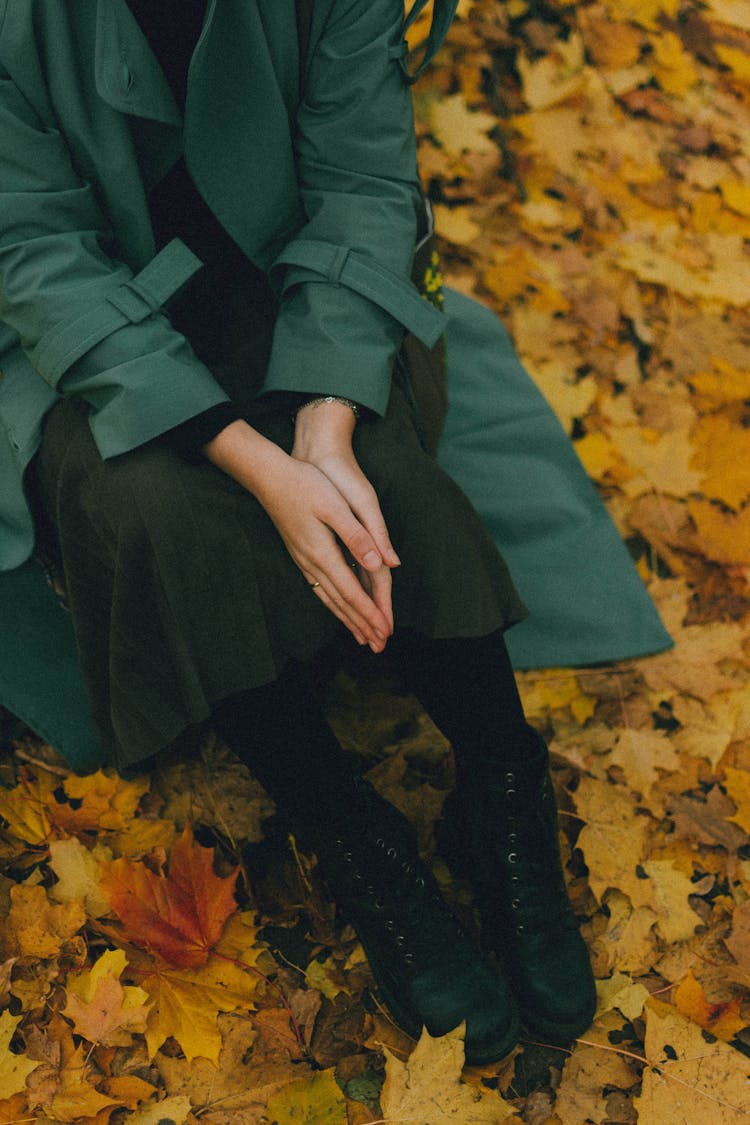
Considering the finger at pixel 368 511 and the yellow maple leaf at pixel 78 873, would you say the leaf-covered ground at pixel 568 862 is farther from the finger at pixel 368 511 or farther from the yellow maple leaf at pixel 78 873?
the finger at pixel 368 511

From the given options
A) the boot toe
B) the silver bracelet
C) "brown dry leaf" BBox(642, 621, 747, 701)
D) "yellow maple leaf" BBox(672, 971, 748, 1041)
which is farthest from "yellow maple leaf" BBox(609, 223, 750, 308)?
the boot toe

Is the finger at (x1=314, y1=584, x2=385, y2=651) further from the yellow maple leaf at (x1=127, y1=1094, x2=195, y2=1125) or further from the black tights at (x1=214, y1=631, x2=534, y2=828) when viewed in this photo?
the yellow maple leaf at (x1=127, y1=1094, x2=195, y2=1125)

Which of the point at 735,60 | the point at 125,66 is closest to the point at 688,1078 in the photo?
the point at 125,66

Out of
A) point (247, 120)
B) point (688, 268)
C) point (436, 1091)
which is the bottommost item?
point (436, 1091)

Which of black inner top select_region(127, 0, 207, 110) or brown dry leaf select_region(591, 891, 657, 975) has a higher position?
black inner top select_region(127, 0, 207, 110)

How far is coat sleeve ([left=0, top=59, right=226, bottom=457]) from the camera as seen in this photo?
132cm

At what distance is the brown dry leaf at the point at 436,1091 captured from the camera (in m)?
1.40

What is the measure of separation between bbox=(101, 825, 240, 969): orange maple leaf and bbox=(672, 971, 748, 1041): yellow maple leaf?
0.75 metres

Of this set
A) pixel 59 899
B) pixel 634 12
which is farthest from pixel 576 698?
pixel 634 12

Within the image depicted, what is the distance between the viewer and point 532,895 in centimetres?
154

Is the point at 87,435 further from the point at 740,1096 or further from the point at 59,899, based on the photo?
the point at 740,1096

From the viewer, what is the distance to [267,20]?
1413 millimetres

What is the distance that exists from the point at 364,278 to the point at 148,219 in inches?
13.5

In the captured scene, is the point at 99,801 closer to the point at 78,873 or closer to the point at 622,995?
the point at 78,873
